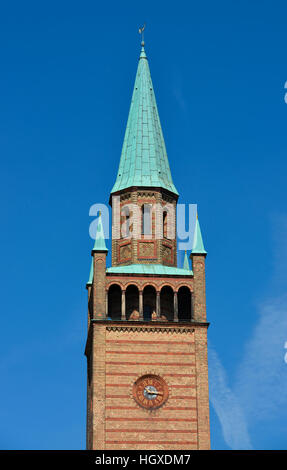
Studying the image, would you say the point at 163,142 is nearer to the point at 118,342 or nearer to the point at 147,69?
the point at 147,69

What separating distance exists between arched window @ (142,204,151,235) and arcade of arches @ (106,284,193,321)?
4174 mm

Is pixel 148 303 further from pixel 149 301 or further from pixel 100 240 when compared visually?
pixel 100 240

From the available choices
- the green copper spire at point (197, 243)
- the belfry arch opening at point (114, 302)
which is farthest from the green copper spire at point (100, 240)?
the green copper spire at point (197, 243)

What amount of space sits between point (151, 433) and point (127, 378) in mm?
3386

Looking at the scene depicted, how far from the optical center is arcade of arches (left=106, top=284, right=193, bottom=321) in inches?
2805

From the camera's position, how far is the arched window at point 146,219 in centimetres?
7451

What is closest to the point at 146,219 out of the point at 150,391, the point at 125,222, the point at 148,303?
the point at 125,222

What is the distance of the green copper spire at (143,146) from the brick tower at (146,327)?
0.09 m

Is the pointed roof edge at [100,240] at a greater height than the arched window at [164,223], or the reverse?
the arched window at [164,223]

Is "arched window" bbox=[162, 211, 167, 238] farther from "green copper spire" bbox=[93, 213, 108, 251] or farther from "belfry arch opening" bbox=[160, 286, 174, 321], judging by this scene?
"green copper spire" bbox=[93, 213, 108, 251]

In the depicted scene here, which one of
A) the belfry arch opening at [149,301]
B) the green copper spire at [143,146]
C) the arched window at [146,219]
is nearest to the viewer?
the belfry arch opening at [149,301]

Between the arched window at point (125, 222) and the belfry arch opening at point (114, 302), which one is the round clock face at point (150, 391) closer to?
the belfry arch opening at point (114, 302)

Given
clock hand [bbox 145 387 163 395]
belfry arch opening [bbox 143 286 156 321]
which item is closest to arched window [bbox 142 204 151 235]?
belfry arch opening [bbox 143 286 156 321]
